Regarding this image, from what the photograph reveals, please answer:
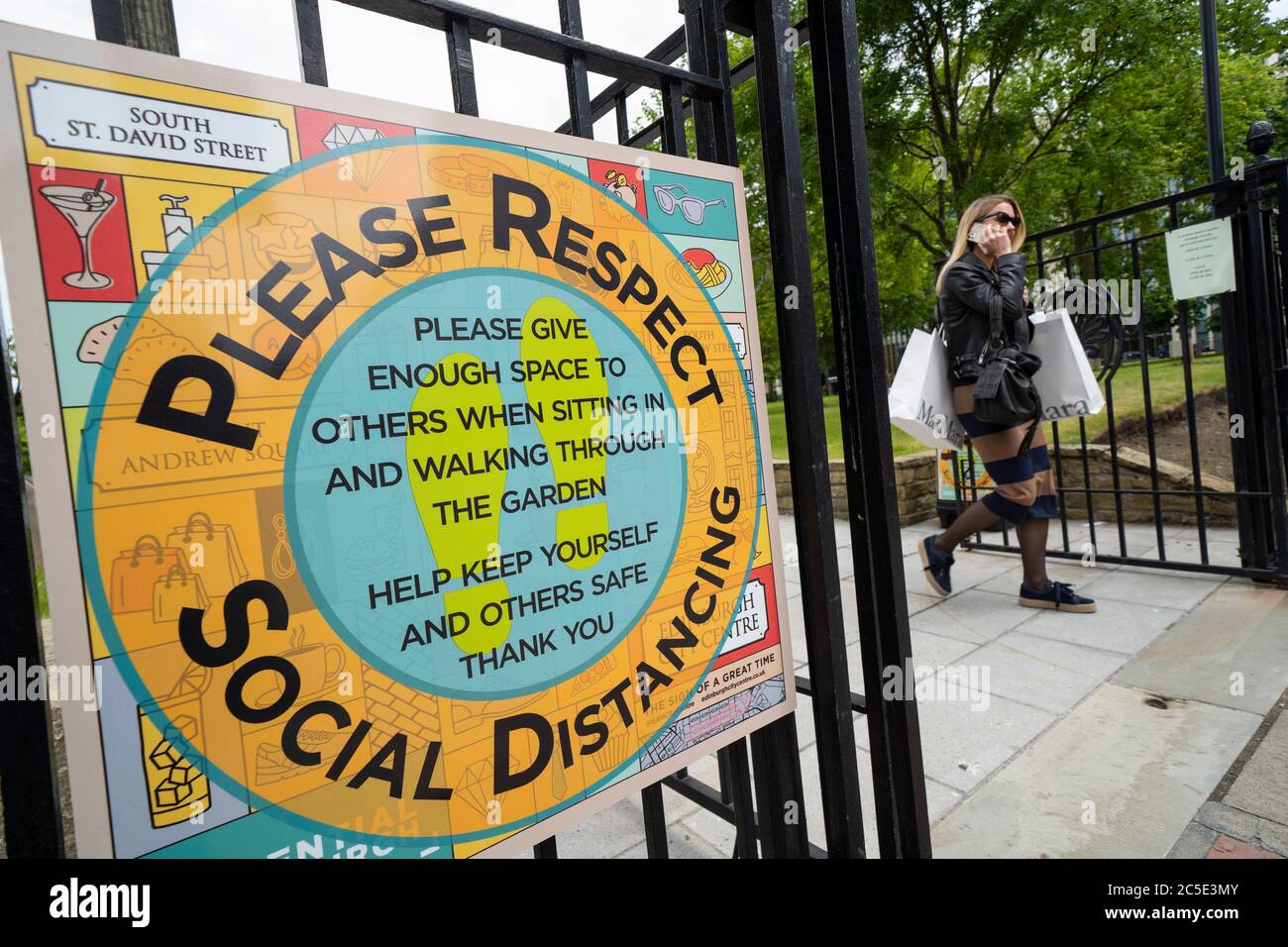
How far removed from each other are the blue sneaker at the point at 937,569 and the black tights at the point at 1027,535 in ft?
0.61

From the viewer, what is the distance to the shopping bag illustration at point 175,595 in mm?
776

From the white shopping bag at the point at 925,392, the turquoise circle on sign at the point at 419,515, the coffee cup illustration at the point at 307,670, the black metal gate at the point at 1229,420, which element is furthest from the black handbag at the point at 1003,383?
the coffee cup illustration at the point at 307,670

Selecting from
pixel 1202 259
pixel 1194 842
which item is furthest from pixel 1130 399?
pixel 1194 842

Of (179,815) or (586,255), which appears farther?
(586,255)

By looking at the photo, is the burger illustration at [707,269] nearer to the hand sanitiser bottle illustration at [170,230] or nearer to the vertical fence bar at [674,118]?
the vertical fence bar at [674,118]

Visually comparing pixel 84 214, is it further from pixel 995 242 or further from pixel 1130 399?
pixel 1130 399

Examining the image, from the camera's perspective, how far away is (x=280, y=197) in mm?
853

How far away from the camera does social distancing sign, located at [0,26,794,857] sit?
75 cm

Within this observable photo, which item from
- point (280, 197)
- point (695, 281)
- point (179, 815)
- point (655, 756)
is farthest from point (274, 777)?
point (695, 281)

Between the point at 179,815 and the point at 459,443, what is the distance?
55 centimetres

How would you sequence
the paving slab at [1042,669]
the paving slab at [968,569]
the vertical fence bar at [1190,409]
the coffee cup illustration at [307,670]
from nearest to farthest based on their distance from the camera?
1. the coffee cup illustration at [307,670]
2. the paving slab at [1042,669]
3. the vertical fence bar at [1190,409]
4. the paving slab at [968,569]

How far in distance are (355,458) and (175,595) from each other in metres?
0.25

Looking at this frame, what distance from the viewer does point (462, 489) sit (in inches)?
38.5

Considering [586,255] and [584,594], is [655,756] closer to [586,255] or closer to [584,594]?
[584,594]
